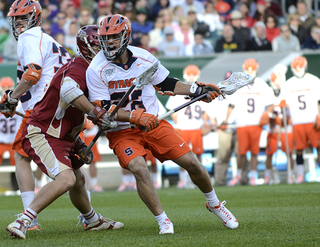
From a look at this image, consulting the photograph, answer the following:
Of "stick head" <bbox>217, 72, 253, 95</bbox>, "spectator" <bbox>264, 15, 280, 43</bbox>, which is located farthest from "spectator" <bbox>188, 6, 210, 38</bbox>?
"stick head" <bbox>217, 72, 253, 95</bbox>

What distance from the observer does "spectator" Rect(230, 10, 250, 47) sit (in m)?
12.7

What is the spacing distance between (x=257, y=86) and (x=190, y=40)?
9.33 feet

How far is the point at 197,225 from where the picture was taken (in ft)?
16.3

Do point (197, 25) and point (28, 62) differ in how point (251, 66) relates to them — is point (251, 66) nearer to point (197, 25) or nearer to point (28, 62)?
point (197, 25)

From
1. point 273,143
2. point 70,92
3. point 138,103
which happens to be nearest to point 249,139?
point 273,143

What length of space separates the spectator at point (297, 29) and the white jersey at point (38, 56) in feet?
28.3

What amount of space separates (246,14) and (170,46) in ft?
9.28

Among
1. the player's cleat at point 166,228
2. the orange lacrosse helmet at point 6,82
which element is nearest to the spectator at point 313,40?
the orange lacrosse helmet at point 6,82

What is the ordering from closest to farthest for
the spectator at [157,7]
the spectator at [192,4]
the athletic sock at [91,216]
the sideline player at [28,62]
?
the athletic sock at [91,216], the sideline player at [28,62], the spectator at [192,4], the spectator at [157,7]

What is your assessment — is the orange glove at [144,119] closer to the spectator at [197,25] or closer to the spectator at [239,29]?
the spectator at [239,29]

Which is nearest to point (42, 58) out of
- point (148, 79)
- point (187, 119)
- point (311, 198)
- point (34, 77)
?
point (34, 77)

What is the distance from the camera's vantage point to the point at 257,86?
37.0 feet

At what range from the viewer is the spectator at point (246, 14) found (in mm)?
14099

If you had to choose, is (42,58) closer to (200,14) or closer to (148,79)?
(148,79)
